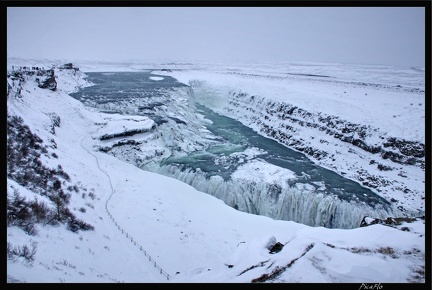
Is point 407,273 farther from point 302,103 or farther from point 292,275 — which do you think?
point 302,103

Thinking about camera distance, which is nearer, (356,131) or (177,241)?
(177,241)

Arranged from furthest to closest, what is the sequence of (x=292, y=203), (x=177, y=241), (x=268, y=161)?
(x=268, y=161), (x=292, y=203), (x=177, y=241)

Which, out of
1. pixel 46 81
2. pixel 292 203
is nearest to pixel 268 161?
pixel 292 203

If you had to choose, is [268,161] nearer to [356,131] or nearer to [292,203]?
[292,203]

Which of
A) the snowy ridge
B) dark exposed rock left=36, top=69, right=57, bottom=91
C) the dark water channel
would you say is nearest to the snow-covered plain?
the snowy ridge

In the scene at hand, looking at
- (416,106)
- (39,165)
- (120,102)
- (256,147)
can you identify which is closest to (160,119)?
(120,102)

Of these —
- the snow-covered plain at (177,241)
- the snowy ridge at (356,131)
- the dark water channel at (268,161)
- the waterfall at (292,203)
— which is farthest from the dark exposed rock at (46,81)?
the snowy ridge at (356,131)

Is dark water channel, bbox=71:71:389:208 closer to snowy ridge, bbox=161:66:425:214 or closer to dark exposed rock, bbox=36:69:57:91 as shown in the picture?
snowy ridge, bbox=161:66:425:214

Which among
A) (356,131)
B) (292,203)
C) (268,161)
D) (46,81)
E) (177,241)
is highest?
(46,81)

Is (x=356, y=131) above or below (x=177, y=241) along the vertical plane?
above

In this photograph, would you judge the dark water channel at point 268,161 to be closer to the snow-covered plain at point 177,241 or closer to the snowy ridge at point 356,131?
the snowy ridge at point 356,131
